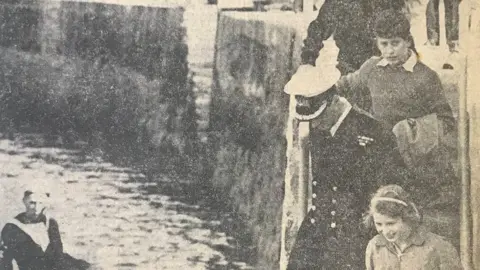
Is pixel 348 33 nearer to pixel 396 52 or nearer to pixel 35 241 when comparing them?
pixel 396 52

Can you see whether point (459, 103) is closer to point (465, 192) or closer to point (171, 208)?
point (465, 192)

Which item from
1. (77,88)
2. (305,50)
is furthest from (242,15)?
(77,88)

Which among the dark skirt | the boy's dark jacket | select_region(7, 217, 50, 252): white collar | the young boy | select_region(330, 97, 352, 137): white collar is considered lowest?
the dark skirt

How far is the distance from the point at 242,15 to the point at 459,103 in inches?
15.1

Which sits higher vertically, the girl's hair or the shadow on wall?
the shadow on wall

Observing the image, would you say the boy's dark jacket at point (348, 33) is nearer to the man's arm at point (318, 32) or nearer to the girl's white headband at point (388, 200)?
the man's arm at point (318, 32)

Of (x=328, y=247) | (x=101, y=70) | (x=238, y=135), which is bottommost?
(x=328, y=247)

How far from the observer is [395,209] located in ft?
3.23

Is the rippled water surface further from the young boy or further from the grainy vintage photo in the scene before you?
the young boy

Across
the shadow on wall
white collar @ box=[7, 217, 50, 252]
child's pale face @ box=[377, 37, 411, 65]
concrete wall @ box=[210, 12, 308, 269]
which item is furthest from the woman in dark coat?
child's pale face @ box=[377, 37, 411, 65]

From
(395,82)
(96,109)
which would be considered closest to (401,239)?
(395,82)

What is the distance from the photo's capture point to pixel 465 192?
0.99m

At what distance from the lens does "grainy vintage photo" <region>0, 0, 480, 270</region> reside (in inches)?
38.1

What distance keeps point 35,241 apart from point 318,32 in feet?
1.85
